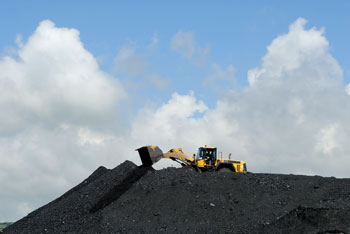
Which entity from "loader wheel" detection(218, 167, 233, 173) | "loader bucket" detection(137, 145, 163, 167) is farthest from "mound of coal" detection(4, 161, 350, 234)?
"loader wheel" detection(218, 167, 233, 173)

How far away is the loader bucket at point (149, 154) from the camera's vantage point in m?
21.3

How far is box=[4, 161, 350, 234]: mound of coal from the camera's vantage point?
56.1 ft

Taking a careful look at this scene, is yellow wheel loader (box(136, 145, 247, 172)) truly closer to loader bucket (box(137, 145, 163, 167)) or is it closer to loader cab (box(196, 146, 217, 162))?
loader cab (box(196, 146, 217, 162))

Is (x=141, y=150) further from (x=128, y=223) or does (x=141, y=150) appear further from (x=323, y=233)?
(x=323, y=233)

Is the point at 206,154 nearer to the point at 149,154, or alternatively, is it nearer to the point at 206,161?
the point at 206,161

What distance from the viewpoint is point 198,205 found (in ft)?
62.8

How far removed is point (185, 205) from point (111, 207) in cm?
348

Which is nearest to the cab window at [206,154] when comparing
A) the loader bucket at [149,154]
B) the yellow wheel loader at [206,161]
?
the yellow wheel loader at [206,161]

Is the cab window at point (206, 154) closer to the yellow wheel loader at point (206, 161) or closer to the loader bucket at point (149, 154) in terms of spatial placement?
the yellow wheel loader at point (206, 161)

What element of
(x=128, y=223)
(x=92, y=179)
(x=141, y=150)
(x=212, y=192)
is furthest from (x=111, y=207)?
(x=92, y=179)

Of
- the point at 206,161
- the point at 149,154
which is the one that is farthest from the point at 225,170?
the point at 149,154

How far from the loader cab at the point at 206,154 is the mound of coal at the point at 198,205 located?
161 centimetres

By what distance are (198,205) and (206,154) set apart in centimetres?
520

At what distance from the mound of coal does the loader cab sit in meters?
1.61
